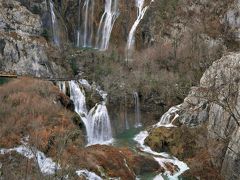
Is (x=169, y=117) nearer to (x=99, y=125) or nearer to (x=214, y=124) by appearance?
(x=214, y=124)

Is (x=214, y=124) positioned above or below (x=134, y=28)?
below

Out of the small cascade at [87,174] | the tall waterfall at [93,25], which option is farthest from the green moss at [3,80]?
the tall waterfall at [93,25]

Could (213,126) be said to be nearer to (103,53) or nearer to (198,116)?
(198,116)

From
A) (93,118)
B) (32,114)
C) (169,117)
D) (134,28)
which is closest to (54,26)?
(134,28)

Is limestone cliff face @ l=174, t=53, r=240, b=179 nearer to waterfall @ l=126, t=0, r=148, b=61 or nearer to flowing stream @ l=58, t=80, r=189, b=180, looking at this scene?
flowing stream @ l=58, t=80, r=189, b=180

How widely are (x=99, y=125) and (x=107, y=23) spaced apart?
821 inches

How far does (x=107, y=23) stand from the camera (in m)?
58.1

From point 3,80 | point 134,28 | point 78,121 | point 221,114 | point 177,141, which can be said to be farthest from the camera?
point 134,28

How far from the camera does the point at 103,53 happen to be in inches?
2094

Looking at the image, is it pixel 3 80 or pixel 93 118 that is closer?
pixel 93 118

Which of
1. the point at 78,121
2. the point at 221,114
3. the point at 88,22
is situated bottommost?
the point at 78,121

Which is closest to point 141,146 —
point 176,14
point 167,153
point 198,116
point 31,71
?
point 167,153

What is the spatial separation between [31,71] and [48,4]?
12.3 meters

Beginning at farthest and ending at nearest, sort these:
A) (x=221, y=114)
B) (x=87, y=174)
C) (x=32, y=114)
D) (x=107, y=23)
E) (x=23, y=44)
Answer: (x=107, y=23) → (x=23, y=44) → (x=221, y=114) → (x=32, y=114) → (x=87, y=174)
